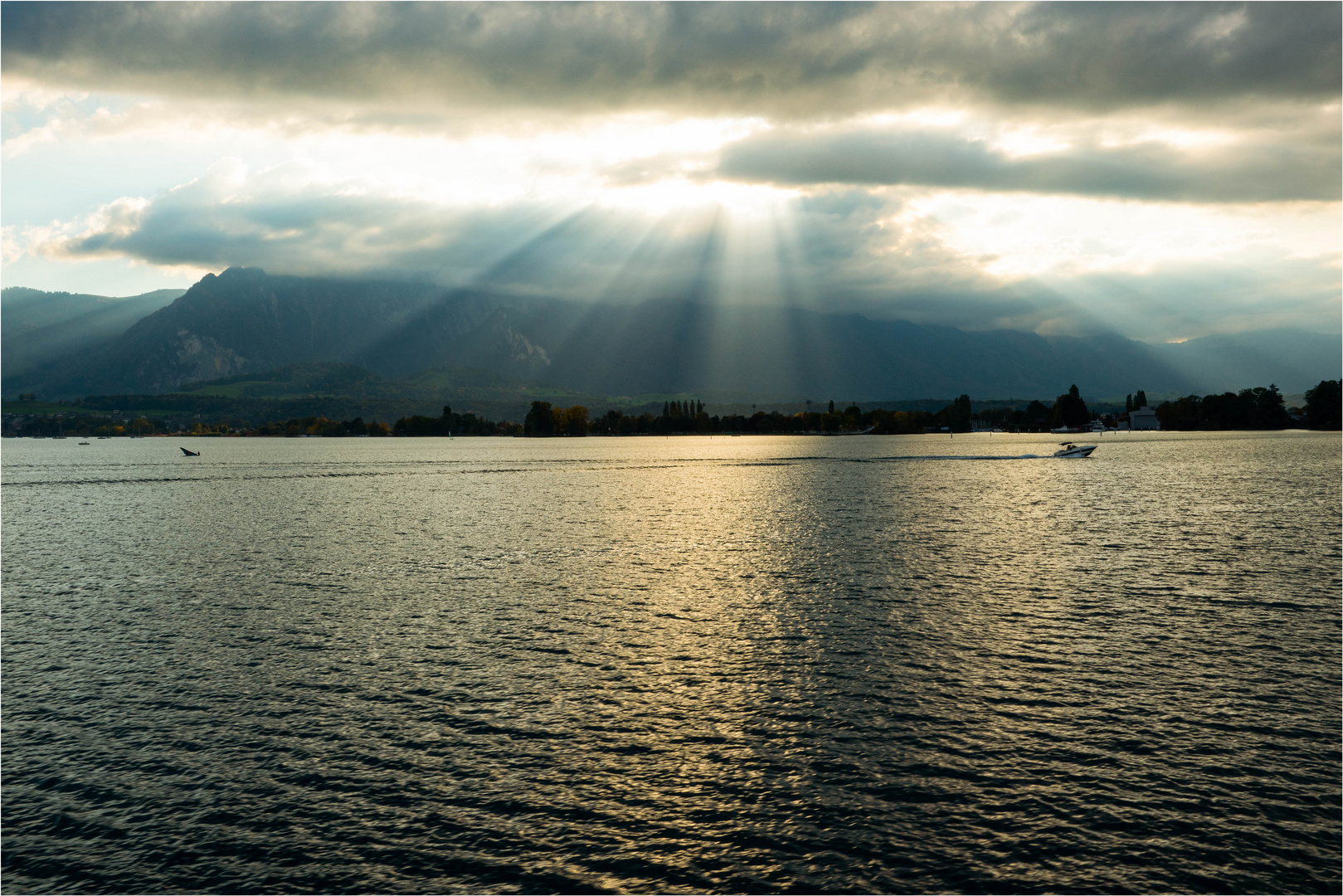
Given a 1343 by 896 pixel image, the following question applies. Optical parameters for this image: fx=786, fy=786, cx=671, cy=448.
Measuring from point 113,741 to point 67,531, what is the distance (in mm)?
91831

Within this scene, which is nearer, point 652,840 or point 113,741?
point 652,840

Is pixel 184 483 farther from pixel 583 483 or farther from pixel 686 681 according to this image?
pixel 686 681

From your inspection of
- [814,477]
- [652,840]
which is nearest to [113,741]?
[652,840]

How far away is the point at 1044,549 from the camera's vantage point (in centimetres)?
8406

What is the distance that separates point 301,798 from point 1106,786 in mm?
29119

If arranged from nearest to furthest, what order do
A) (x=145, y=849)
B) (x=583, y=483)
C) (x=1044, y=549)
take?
(x=145, y=849) < (x=1044, y=549) < (x=583, y=483)

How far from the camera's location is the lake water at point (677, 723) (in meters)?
24.4

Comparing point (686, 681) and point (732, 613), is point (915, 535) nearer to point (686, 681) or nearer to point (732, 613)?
point (732, 613)

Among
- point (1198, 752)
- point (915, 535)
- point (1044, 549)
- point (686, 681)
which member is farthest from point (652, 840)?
point (915, 535)

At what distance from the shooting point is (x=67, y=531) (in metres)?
106

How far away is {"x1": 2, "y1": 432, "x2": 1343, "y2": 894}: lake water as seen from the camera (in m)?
24.4

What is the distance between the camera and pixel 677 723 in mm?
35094

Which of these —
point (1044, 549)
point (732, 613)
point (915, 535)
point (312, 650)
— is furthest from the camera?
point (915, 535)

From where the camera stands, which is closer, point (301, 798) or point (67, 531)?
point (301, 798)
